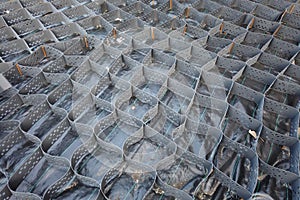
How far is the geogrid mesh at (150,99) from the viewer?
12.5ft

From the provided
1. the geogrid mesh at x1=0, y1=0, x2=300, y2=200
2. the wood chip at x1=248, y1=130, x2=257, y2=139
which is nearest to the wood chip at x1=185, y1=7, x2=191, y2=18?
the geogrid mesh at x1=0, y1=0, x2=300, y2=200

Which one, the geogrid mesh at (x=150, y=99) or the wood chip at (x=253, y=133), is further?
the wood chip at (x=253, y=133)

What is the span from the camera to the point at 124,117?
446cm

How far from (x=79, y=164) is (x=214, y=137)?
6.95ft

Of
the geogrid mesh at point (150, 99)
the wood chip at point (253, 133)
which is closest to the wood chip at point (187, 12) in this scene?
the geogrid mesh at point (150, 99)

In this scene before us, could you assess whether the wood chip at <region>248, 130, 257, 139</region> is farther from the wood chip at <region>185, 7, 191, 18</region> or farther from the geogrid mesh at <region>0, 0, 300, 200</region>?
the wood chip at <region>185, 7, 191, 18</region>

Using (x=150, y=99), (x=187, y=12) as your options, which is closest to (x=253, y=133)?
(x=150, y=99)

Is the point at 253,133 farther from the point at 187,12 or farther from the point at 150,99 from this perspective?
the point at 187,12

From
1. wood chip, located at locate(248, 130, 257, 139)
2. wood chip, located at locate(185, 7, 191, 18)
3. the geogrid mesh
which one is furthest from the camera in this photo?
wood chip, located at locate(185, 7, 191, 18)

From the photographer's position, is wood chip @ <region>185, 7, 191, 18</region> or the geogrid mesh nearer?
the geogrid mesh

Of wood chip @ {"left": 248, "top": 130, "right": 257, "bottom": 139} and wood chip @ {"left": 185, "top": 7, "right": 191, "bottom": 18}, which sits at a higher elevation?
wood chip @ {"left": 185, "top": 7, "right": 191, "bottom": 18}

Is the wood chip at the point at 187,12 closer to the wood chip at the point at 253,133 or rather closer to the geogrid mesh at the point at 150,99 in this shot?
the geogrid mesh at the point at 150,99

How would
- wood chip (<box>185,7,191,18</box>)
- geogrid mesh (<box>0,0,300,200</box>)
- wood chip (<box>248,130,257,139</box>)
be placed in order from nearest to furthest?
geogrid mesh (<box>0,0,300,200</box>)
wood chip (<box>248,130,257,139</box>)
wood chip (<box>185,7,191,18</box>)

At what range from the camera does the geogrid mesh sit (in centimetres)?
380
